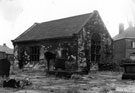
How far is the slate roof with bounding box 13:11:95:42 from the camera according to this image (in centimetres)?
2284

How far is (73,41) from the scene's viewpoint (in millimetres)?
21312

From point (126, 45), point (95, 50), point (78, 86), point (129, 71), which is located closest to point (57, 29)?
point (95, 50)

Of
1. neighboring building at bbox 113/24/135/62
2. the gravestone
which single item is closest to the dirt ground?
the gravestone

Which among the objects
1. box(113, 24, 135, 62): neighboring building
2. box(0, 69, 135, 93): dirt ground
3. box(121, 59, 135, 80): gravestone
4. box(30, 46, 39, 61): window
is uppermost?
box(113, 24, 135, 62): neighboring building

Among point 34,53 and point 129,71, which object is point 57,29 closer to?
point 34,53

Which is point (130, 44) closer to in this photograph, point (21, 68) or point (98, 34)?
point (98, 34)

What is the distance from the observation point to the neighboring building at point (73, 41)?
21.5m

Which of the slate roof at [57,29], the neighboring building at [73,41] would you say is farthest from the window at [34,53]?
the slate roof at [57,29]

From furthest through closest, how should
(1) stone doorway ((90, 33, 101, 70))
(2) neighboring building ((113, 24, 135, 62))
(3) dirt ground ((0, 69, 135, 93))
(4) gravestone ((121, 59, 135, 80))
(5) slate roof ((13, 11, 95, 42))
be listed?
1. (2) neighboring building ((113, 24, 135, 62))
2. (1) stone doorway ((90, 33, 101, 70))
3. (5) slate roof ((13, 11, 95, 42))
4. (4) gravestone ((121, 59, 135, 80))
5. (3) dirt ground ((0, 69, 135, 93))

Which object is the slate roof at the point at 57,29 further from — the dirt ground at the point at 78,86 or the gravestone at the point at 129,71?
the dirt ground at the point at 78,86

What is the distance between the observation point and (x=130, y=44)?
45.4 metres

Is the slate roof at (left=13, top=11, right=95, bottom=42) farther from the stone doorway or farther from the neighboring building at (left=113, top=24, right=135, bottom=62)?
the neighboring building at (left=113, top=24, right=135, bottom=62)

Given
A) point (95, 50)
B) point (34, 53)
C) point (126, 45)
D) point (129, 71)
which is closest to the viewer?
point (129, 71)

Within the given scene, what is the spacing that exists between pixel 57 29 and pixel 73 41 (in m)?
4.68
